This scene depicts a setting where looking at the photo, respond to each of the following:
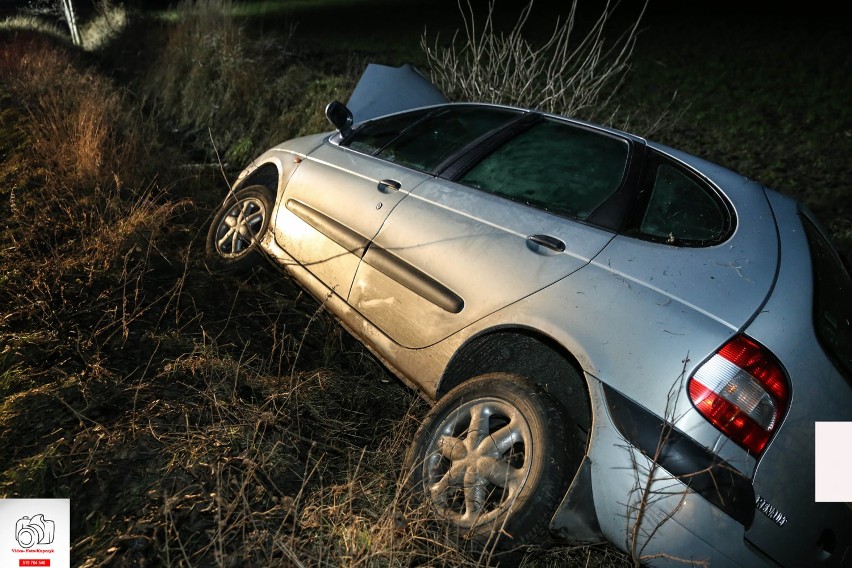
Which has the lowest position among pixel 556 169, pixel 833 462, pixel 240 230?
pixel 240 230

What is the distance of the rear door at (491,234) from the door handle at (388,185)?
5.7 inches

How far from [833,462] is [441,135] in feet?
7.94

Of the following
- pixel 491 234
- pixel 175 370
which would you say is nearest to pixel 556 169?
pixel 491 234

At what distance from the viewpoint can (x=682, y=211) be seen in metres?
2.75

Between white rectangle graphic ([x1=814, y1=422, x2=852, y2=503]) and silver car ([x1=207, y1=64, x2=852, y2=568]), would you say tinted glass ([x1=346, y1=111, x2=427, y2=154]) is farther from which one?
white rectangle graphic ([x1=814, y1=422, x2=852, y2=503])

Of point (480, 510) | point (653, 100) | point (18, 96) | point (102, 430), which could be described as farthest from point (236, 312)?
point (653, 100)

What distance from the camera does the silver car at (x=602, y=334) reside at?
2.15 metres

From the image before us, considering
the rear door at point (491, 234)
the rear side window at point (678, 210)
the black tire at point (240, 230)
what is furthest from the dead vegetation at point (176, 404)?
the rear side window at point (678, 210)

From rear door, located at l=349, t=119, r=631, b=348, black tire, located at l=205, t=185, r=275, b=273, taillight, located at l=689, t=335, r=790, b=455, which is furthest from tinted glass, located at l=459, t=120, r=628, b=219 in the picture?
black tire, located at l=205, t=185, r=275, b=273

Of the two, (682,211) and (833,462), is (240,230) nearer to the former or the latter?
(682,211)

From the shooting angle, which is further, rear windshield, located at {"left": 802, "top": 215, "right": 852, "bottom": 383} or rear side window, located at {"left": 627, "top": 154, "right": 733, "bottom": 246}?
rear side window, located at {"left": 627, "top": 154, "right": 733, "bottom": 246}

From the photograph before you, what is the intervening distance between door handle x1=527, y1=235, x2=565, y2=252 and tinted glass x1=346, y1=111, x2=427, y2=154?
1453 mm

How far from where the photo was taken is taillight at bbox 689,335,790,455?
7.01 feet

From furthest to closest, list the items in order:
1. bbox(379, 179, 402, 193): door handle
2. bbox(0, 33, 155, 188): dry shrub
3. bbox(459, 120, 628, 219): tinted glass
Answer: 1. bbox(0, 33, 155, 188): dry shrub
2. bbox(379, 179, 402, 193): door handle
3. bbox(459, 120, 628, 219): tinted glass
